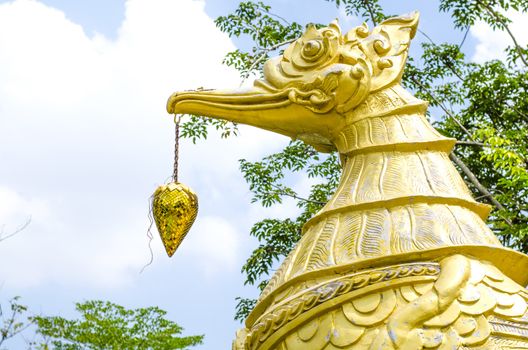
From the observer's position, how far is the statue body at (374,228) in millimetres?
2615

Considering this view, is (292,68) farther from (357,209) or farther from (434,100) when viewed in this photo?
(434,100)

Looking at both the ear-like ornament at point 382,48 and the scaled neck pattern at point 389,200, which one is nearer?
the scaled neck pattern at point 389,200

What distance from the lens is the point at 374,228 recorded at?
2.84 m

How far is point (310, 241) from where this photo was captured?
297cm

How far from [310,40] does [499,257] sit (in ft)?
3.39

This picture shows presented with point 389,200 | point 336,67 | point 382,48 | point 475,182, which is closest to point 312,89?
point 336,67

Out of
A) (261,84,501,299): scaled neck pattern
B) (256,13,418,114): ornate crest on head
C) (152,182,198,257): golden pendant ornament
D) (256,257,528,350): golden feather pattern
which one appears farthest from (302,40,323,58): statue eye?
(256,257,528,350): golden feather pattern

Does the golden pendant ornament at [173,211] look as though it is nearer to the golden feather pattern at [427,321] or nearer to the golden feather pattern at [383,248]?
the golden feather pattern at [383,248]

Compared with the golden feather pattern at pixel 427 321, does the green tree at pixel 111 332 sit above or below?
above

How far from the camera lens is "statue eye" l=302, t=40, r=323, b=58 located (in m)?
3.31

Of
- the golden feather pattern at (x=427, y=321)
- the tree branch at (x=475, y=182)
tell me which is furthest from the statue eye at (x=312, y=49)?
the tree branch at (x=475, y=182)

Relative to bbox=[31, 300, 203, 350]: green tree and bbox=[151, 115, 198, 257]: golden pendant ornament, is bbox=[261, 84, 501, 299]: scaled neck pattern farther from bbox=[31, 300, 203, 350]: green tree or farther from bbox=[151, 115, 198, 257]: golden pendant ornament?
bbox=[31, 300, 203, 350]: green tree

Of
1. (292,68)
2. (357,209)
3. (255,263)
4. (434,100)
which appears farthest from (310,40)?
(434,100)

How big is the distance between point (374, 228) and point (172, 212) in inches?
38.3
